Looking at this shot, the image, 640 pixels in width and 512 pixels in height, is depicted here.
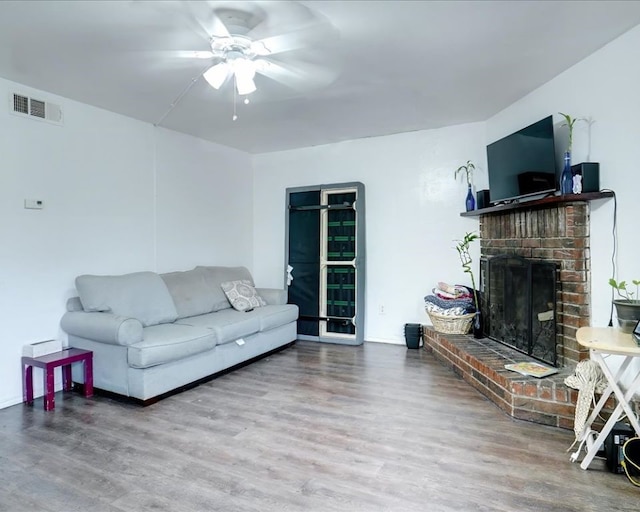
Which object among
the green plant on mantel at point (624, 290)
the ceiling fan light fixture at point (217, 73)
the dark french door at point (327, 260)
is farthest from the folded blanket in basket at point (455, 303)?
the ceiling fan light fixture at point (217, 73)

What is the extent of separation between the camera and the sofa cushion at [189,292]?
157 inches

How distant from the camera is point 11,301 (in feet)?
10.1

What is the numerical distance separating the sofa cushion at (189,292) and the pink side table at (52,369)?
935 millimetres

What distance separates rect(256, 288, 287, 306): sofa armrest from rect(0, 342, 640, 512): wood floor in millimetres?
1486

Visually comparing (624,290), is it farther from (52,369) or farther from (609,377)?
(52,369)

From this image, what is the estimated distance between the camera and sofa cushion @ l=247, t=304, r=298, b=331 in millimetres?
4119

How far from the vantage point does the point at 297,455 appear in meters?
2.27

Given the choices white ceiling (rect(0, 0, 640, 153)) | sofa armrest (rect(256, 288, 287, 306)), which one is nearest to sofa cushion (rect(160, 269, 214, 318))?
sofa armrest (rect(256, 288, 287, 306))

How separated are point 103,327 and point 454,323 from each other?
3.23 m

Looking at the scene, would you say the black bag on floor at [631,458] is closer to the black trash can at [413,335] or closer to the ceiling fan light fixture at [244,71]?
the black trash can at [413,335]

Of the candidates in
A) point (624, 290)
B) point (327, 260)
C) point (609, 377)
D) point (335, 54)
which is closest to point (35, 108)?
point (335, 54)

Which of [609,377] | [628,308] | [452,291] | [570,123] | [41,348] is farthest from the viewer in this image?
[452,291]

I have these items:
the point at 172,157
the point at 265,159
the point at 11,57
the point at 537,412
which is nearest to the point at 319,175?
the point at 265,159

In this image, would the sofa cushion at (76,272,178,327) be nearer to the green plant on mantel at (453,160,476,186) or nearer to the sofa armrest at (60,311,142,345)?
the sofa armrest at (60,311,142,345)
